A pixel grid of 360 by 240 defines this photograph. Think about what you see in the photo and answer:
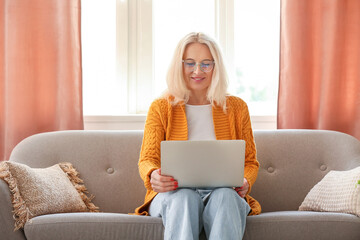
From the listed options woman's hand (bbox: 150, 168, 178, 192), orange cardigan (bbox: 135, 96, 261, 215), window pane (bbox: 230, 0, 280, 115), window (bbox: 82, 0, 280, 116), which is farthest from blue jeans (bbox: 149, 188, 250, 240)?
window pane (bbox: 230, 0, 280, 115)

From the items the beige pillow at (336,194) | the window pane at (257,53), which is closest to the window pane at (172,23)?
the window pane at (257,53)

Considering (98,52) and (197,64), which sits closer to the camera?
(197,64)

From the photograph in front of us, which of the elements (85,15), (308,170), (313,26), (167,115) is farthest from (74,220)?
(313,26)

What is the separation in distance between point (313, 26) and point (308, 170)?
3.06ft

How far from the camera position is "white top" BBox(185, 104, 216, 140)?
220 cm

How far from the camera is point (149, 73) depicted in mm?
3010

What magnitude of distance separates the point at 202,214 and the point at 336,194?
2.21 feet

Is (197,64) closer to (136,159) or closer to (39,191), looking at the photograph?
(136,159)

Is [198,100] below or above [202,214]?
above

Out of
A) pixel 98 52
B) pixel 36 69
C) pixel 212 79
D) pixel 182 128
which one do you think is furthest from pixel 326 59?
pixel 36 69

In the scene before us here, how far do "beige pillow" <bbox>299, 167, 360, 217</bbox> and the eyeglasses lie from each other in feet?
2.59

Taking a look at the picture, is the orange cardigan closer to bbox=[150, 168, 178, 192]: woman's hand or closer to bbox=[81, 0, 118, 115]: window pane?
bbox=[150, 168, 178, 192]: woman's hand

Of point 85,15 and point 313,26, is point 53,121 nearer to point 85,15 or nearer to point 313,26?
point 85,15

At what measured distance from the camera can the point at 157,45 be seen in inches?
120
